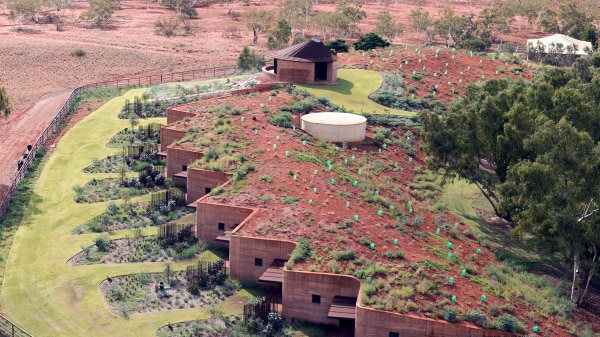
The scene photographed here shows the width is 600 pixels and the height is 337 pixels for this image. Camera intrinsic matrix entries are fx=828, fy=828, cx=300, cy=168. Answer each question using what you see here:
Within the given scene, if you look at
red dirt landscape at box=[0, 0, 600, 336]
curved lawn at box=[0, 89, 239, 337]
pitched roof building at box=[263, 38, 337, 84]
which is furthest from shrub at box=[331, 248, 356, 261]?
pitched roof building at box=[263, 38, 337, 84]

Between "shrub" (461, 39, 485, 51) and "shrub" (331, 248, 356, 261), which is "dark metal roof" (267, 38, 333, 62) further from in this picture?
"shrub" (461, 39, 485, 51)

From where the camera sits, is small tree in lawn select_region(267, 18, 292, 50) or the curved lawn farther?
small tree in lawn select_region(267, 18, 292, 50)

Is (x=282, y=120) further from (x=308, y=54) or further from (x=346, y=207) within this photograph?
(x=346, y=207)

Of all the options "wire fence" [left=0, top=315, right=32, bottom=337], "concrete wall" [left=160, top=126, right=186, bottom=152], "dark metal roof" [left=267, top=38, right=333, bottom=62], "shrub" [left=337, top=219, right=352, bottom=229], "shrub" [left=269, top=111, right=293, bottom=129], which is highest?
"dark metal roof" [left=267, top=38, right=333, bottom=62]

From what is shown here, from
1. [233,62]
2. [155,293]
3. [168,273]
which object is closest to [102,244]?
[168,273]

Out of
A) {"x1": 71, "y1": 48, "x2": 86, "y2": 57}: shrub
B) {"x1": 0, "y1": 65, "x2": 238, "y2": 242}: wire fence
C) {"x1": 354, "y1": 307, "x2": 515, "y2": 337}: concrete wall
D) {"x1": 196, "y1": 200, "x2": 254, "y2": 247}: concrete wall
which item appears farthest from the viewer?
{"x1": 71, "y1": 48, "x2": 86, "y2": 57}: shrub

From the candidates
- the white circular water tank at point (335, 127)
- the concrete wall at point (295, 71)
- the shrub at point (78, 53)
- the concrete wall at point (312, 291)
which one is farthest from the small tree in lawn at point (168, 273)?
the shrub at point (78, 53)

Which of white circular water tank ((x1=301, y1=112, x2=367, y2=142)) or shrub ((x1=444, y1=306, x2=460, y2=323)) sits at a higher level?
white circular water tank ((x1=301, y1=112, x2=367, y2=142))

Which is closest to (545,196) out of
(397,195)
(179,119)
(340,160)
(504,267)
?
(504,267)
